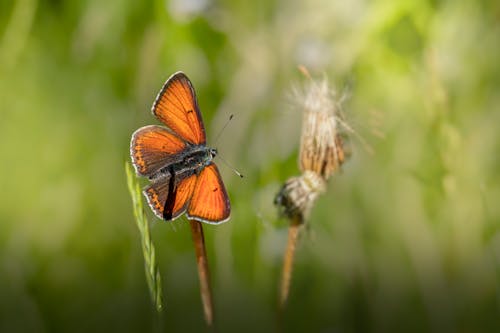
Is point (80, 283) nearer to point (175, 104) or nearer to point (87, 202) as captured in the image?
point (87, 202)

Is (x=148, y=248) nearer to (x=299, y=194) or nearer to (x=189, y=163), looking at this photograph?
(x=189, y=163)

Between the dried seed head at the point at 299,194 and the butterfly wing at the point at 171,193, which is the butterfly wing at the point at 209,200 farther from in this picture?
the dried seed head at the point at 299,194

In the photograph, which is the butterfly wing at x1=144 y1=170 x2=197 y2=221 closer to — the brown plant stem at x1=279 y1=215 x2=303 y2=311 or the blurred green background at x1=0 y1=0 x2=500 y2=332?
the brown plant stem at x1=279 y1=215 x2=303 y2=311

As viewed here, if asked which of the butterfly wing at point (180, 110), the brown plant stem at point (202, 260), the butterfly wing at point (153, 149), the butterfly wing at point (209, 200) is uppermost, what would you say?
the butterfly wing at point (180, 110)

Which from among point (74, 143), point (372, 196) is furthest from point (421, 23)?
point (74, 143)

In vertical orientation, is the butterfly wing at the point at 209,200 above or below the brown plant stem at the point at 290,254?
above

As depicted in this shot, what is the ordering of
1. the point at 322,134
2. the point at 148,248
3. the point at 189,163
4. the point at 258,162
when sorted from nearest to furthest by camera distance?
the point at 148,248 → the point at 189,163 → the point at 322,134 → the point at 258,162

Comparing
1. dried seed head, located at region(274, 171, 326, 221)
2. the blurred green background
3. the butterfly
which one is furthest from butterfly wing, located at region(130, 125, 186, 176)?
the blurred green background

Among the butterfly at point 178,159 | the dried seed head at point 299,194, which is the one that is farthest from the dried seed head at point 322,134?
the butterfly at point 178,159

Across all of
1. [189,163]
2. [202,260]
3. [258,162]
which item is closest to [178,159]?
[189,163]
